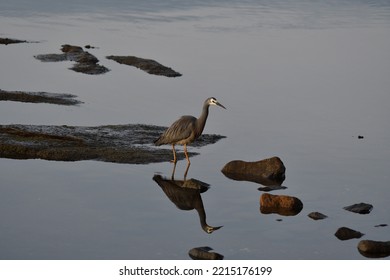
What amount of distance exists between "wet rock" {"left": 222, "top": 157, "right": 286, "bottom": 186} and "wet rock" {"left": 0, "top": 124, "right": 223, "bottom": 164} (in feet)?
7.63

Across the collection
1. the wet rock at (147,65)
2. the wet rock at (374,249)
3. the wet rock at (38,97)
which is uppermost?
the wet rock at (374,249)

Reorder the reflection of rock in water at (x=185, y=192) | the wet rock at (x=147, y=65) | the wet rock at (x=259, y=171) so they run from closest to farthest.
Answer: the reflection of rock in water at (x=185, y=192)
the wet rock at (x=259, y=171)
the wet rock at (x=147, y=65)

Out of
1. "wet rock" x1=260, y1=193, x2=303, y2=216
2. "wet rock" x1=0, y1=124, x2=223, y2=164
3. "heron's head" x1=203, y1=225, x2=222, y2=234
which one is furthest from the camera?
"wet rock" x1=0, y1=124, x2=223, y2=164

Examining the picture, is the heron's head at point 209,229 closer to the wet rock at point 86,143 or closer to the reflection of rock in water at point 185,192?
the reflection of rock in water at point 185,192

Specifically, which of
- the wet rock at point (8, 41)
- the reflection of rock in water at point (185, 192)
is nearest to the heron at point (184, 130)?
the reflection of rock in water at point (185, 192)

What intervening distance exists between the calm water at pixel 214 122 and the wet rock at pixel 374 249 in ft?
1.04

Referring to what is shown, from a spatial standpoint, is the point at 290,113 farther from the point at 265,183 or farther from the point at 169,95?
the point at 265,183

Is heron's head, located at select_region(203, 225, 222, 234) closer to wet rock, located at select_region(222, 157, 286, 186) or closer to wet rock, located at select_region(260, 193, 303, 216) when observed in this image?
wet rock, located at select_region(260, 193, 303, 216)

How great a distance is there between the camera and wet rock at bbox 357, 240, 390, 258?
2058 centimetres

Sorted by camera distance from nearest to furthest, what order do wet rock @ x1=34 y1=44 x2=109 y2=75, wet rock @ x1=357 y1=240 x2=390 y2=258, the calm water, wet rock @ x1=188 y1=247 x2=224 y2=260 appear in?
wet rock @ x1=188 y1=247 x2=224 y2=260 → wet rock @ x1=357 y1=240 x2=390 y2=258 → the calm water → wet rock @ x1=34 y1=44 x2=109 y2=75

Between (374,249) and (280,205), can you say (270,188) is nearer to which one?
(280,205)

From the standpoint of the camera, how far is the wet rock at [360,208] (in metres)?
23.5

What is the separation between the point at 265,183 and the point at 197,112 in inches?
394

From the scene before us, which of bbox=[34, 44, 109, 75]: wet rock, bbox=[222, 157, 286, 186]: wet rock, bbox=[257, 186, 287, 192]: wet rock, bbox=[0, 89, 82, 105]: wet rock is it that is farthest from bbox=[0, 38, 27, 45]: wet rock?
bbox=[257, 186, 287, 192]: wet rock
